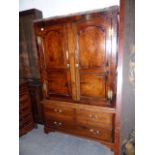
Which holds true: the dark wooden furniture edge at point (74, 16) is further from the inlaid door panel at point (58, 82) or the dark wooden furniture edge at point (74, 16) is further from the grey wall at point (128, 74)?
the inlaid door panel at point (58, 82)

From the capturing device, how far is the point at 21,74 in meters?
2.58

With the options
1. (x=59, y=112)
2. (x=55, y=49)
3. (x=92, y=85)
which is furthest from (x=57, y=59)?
(x=59, y=112)

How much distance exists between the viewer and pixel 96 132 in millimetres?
1832

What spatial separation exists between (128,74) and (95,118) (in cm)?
90

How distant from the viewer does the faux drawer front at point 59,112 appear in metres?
1.96

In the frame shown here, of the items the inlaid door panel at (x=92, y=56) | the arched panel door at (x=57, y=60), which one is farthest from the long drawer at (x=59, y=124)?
the inlaid door panel at (x=92, y=56)

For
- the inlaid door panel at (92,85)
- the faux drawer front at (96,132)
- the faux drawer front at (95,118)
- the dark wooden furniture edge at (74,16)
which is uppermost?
the dark wooden furniture edge at (74,16)

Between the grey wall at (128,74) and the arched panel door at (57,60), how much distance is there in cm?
91

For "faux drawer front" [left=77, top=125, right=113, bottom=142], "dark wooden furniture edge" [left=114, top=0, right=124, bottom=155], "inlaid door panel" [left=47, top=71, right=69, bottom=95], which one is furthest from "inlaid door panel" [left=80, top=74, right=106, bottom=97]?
"dark wooden furniture edge" [left=114, top=0, right=124, bottom=155]

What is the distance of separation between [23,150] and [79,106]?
1.10m

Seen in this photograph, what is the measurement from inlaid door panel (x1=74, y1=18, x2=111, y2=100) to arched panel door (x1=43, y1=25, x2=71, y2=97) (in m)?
0.19

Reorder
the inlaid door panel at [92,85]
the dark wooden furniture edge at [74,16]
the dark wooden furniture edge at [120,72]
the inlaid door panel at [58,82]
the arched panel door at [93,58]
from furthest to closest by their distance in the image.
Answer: the inlaid door panel at [58,82], the inlaid door panel at [92,85], the arched panel door at [93,58], the dark wooden furniture edge at [74,16], the dark wooden furniture edge at [120,72]
